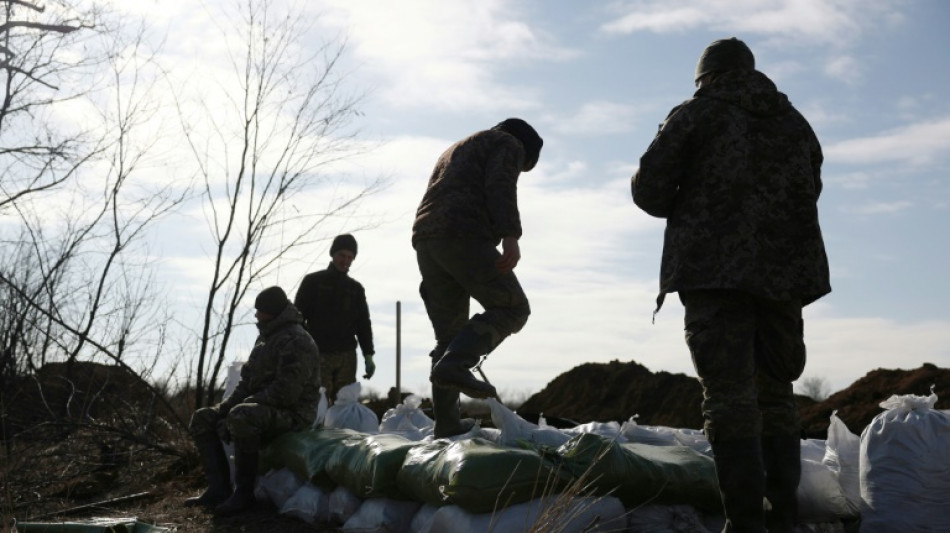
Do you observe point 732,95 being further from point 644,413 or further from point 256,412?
point 644,413

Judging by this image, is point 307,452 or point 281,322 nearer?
point 307,452

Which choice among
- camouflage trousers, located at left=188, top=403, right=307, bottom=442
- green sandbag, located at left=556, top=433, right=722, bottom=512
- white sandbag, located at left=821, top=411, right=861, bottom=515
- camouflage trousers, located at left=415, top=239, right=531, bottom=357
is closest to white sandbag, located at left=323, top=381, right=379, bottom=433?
camouflage trousers, located at left=188, top=403, right=307, bottom=442

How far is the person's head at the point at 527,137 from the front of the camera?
205 inches

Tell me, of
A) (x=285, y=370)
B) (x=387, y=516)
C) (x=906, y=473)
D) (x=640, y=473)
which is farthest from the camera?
(x=285, y=370)

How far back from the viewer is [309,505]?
17.7 feet

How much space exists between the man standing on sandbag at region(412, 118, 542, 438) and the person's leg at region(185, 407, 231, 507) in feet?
5.69

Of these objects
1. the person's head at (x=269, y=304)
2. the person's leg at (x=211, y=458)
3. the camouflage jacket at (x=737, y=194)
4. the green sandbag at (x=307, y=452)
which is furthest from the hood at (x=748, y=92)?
the person's leg at (x=211, y=458)

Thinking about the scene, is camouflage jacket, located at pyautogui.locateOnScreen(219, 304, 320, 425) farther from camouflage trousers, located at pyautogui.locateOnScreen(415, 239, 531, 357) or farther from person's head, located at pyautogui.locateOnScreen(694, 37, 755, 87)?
person's head, located at pyautogui.locateOnScreen(694, 37, 755, 87)

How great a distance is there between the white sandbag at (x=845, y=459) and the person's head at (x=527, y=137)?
173 cm

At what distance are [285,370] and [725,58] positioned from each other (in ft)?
10.6

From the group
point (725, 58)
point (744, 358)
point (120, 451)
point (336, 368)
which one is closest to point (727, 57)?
point (725, 58)

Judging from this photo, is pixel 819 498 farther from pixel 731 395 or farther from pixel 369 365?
pixel 369 365

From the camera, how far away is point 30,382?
11148mm

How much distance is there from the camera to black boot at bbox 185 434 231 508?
630 cm
